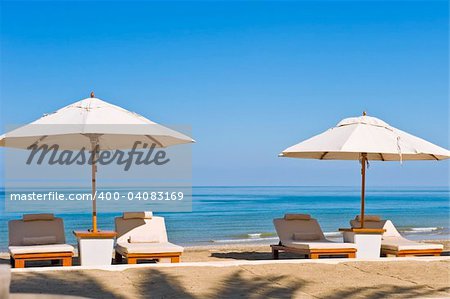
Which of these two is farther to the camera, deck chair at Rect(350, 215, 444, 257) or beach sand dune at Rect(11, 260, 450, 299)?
deck chair at Rect(350, 215, 444, 257)

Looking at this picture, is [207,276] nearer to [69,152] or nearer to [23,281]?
[23,281]

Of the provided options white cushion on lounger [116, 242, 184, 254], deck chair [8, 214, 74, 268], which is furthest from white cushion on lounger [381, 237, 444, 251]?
deck chair [8, 214, 74, 268]

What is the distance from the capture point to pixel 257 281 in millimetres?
7797

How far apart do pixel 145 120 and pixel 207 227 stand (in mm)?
20388

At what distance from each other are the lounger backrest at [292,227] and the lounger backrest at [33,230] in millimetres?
2889

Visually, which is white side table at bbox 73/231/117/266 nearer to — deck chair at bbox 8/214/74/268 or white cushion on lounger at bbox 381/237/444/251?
deck chair at bbox 8/214/74/268

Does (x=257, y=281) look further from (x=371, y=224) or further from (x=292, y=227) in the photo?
(x=371, y=224)

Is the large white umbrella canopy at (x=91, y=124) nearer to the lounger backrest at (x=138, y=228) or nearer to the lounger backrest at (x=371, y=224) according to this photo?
the lounger backrest at (x=138, y=228)

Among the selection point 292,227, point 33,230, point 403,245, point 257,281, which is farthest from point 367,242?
point 33,230

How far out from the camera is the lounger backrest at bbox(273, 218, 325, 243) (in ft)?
32.8

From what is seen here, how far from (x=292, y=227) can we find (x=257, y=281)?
7.80 feet

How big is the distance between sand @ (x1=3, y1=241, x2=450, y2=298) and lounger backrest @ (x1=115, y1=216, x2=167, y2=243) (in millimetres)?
1243

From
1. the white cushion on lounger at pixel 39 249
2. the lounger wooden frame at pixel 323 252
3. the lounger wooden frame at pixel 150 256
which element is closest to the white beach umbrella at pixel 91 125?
the white cushion on lounger at pixel 39 249

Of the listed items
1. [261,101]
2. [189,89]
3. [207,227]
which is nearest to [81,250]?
[207,227]
